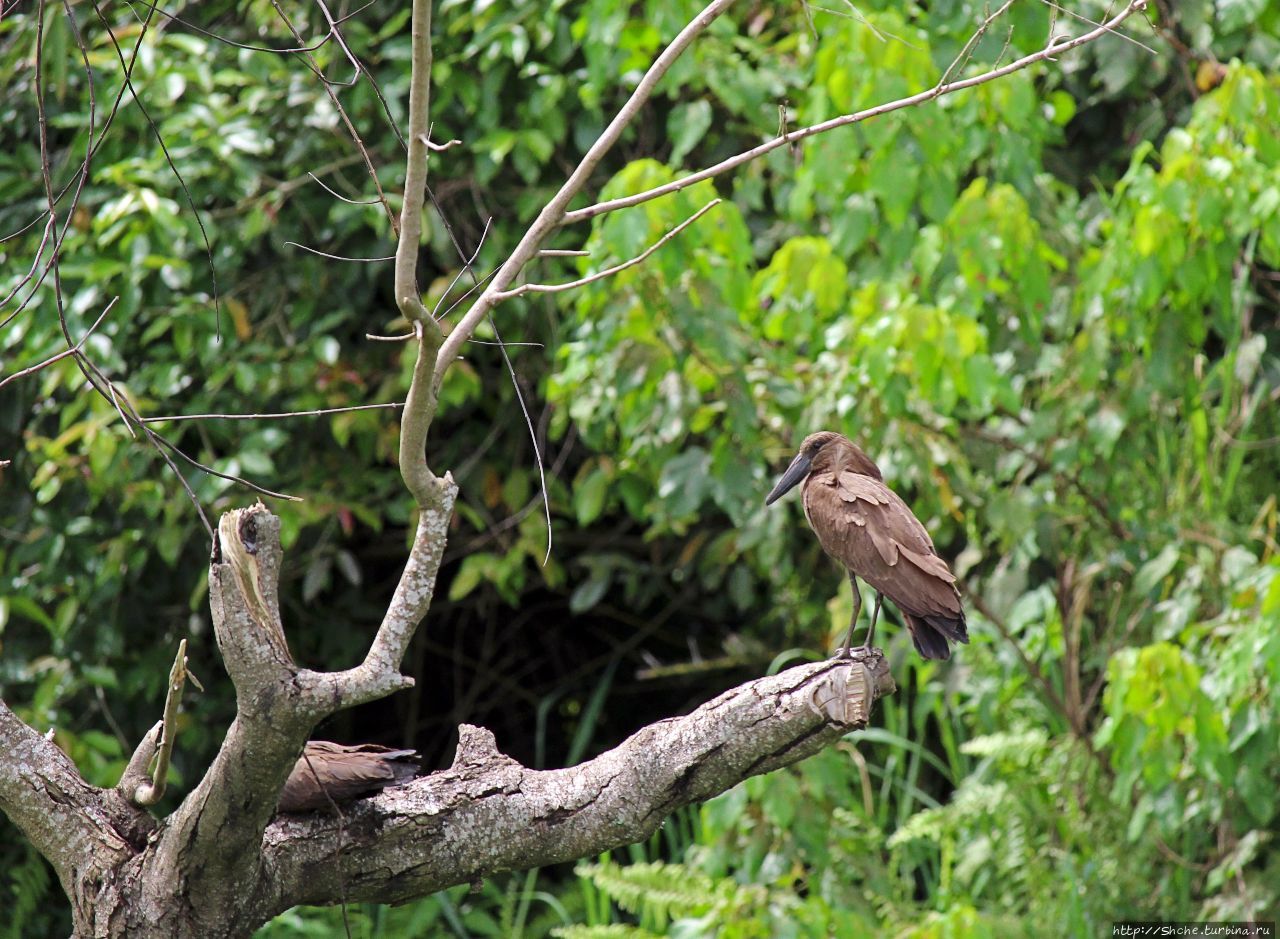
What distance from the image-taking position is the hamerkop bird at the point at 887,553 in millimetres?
2564

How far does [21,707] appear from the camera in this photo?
4391 millimetres

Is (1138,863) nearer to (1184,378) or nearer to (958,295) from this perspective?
(1184,378)

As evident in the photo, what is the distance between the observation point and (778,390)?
13.0 feet

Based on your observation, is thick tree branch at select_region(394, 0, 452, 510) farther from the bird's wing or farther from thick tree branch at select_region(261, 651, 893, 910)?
the bird's wing

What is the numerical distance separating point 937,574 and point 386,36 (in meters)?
2.82

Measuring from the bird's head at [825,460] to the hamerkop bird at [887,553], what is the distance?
0.07 m

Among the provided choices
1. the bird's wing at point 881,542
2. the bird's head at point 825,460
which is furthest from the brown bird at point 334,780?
the bird's head at point 825,460

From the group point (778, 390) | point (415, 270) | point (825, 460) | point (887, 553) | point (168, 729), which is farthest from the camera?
point (778, 390)

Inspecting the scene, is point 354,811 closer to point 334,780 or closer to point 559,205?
point 334,780

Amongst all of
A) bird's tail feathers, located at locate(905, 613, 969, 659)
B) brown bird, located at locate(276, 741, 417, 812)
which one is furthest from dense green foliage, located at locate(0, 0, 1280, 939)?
brown bird, located at locate(276, 741, 417, 812)

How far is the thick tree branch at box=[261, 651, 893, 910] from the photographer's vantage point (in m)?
2.10

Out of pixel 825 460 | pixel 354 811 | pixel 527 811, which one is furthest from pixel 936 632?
pixel 354 811

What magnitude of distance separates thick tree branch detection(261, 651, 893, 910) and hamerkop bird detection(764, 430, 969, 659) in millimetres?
329

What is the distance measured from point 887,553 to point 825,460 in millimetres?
496
